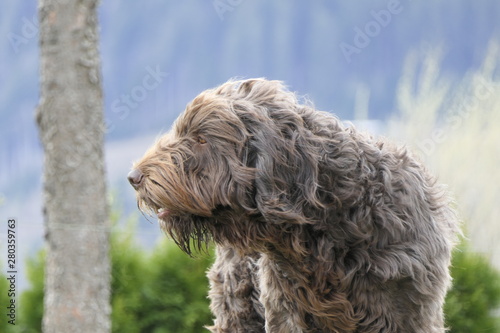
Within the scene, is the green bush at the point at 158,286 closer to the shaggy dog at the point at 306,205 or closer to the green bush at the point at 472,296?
the green bush at the point at 472,296

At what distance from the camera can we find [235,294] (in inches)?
190

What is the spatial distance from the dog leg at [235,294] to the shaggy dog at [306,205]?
2.37 feet

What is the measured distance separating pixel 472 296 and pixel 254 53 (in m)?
4.76

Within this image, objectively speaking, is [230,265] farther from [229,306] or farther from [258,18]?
[258,18]

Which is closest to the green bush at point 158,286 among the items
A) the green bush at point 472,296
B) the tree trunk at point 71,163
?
the tree trunk at point 71,163

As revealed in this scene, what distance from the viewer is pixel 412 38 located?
992cm

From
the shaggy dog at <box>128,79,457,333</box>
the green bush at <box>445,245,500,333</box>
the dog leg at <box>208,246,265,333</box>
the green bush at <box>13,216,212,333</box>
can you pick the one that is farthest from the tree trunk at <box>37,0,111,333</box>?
the green bush at <box>445,245,500,333</box>

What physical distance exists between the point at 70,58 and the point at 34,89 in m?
5.07

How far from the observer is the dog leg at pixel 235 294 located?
4.75 metres

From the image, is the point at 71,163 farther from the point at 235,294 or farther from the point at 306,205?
the point at 306,205

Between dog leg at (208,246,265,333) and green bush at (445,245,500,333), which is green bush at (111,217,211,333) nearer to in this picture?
dog leg at (208,246,265,333)

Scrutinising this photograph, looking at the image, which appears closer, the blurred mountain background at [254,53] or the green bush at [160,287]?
the green bush at [160,287]

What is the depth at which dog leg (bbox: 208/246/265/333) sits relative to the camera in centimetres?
475

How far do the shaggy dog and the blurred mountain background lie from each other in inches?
204
